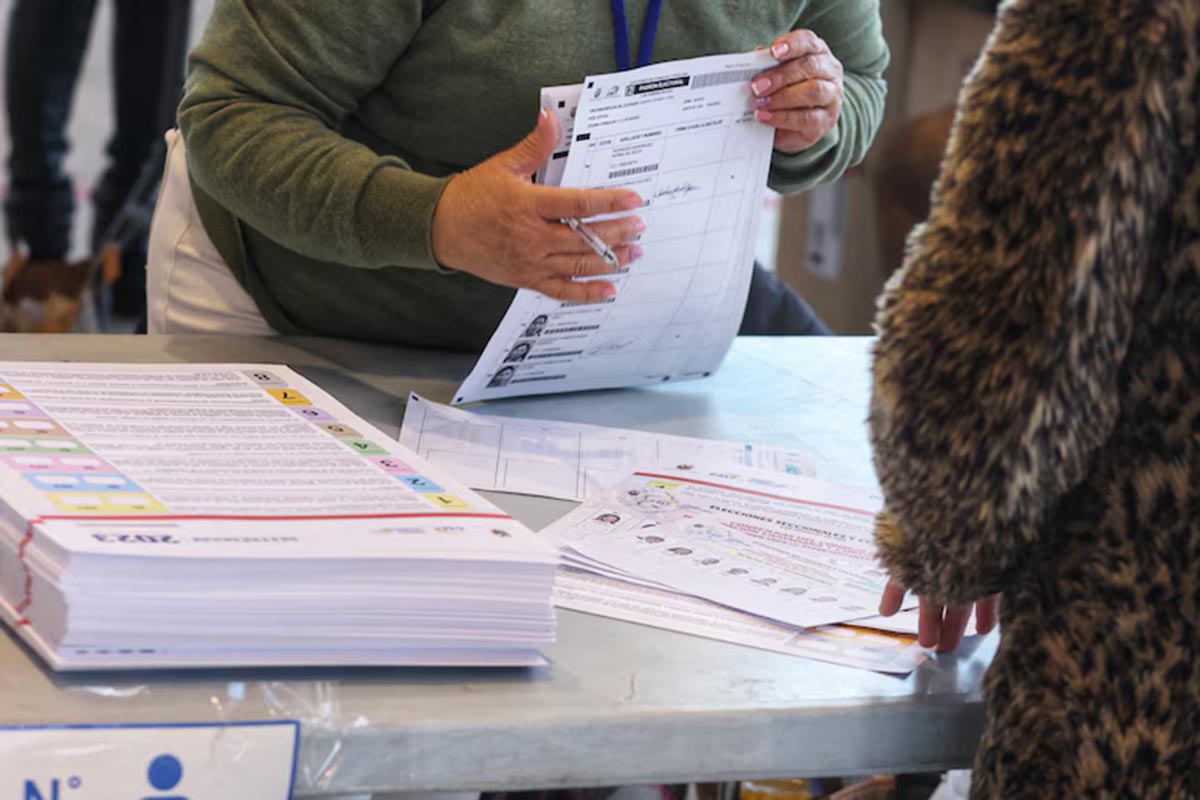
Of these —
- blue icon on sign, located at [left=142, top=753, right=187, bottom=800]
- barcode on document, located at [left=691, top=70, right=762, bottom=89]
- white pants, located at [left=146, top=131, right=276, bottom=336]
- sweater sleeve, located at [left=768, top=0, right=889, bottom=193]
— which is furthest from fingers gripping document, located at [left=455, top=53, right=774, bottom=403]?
blue icon on sign, located at [left=142, top=753, right=187, bottom=800]

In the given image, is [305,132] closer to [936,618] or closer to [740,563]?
[740,563]

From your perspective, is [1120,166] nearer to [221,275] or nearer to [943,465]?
[943,465]

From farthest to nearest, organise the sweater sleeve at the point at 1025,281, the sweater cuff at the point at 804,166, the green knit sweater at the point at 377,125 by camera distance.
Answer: the sweater cuff at the point at 804,166, the green knit sweater at the point at 377,125, the sweater sleeve at the point at 1025,281

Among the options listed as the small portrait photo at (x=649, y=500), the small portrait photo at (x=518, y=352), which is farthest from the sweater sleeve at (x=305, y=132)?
the small portrait photo at (x=649, y=500)

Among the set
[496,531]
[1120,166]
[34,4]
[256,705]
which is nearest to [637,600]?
[496,531]

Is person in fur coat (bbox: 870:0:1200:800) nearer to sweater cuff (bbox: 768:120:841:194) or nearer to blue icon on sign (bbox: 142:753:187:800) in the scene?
blue icon on sign (bbox: 142:753:187:800)

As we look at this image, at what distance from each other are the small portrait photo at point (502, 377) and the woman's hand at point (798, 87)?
27 cm

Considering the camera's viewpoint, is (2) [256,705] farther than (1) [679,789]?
No

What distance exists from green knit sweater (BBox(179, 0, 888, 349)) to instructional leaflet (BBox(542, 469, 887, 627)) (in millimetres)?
245

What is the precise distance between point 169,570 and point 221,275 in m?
0.71

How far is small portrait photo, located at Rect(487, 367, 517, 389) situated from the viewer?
1.12 meters

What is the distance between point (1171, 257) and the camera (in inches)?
23.1

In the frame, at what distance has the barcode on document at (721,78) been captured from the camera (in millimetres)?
1024

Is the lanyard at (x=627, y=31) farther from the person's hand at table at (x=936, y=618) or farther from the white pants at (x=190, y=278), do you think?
the person's hand at table at (x=936, y=618)
